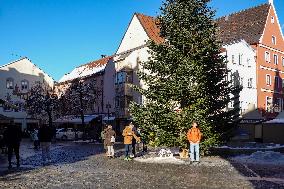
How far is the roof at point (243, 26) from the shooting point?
50969 millimetres

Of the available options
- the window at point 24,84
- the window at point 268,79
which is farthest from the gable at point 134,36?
the window at point 24,84

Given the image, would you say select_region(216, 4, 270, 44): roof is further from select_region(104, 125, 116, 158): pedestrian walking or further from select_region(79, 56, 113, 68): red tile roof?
select_region(104, 125, 116, 158): pedestrian walking

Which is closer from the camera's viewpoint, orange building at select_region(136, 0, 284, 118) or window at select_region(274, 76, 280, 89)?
orange building at select_region(136, 0, 284, 118)

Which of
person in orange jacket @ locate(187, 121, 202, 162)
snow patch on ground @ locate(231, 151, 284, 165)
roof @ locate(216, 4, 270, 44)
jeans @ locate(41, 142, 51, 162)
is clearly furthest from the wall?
jeans @ locate(41, 142, 51, 162)

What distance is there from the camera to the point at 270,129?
38.3 metres

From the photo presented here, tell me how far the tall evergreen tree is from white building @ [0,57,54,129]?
1813 inches

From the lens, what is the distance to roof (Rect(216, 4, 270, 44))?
51125 millimetres

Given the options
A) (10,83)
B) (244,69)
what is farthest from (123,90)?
(10,83)

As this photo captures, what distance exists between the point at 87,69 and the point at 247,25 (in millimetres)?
26060

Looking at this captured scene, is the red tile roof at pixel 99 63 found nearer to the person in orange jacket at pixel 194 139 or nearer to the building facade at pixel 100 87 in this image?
the building facade at pixel 100 87

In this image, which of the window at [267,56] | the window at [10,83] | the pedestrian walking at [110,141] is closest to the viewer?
the pedestrian walking at [110,141]

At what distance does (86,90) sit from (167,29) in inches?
1345

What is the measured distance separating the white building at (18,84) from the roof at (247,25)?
30708 millimetres

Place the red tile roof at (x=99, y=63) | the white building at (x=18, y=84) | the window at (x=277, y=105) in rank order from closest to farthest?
1. the window at (x=277, y=105)
2. the red tile roof at (x=99, y=63)
3. the white building at (x=18, y=84)
